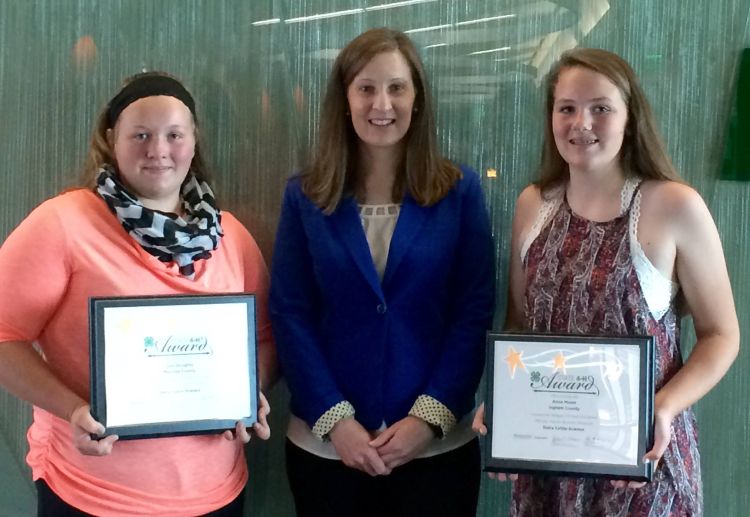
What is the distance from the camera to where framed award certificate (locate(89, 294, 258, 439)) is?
4.31 ft

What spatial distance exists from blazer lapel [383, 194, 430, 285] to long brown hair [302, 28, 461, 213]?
0.07 ft

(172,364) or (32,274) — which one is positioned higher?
(32,274)

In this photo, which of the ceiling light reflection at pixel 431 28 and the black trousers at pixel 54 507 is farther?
the ceiling light reflection at pixel 431 28

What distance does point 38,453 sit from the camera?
4.87ft

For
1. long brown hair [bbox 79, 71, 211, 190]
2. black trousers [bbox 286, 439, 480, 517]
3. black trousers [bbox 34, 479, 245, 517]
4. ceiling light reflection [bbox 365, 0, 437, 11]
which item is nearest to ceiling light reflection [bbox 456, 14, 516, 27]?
ceiling light reflection [bbox 365, 0, 437, 11]

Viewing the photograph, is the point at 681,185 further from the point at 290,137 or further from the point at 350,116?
the point at 290,137

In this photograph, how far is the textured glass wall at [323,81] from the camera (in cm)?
179

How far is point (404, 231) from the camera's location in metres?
1.56

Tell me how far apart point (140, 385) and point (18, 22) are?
3.74 ft

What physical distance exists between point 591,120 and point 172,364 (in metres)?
0.91

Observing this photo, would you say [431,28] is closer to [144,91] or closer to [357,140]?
[357,140]

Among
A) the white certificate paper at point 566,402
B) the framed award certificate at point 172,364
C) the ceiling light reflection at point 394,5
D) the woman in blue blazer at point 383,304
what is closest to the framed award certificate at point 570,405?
the white certificate paper at point 566,402

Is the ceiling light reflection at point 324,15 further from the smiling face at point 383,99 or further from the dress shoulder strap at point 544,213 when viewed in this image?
the dress shoulder strap at point 544,213

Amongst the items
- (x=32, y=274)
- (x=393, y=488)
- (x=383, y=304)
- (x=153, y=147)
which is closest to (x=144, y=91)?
(x=153, y=147)
